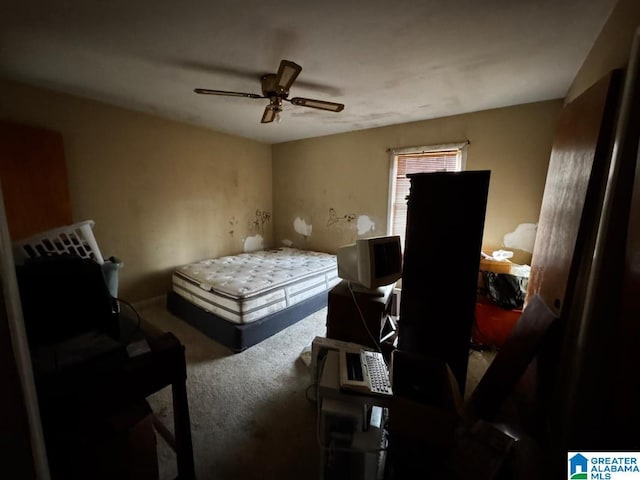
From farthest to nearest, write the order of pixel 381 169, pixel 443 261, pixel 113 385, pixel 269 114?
pixel 381 169 → pixel 269 114 → pixel 443 261 → pixel 113 385

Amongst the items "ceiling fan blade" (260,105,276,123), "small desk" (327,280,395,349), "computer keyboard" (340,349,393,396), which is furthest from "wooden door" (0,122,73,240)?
"computer keyboard" (340,349,393,396)

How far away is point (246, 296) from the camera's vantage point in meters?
2.30

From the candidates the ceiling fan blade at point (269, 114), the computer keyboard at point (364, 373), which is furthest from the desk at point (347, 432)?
the ceiling fan blade at point (269, 114)

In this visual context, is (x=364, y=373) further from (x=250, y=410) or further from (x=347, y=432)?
(x=250, y=410)

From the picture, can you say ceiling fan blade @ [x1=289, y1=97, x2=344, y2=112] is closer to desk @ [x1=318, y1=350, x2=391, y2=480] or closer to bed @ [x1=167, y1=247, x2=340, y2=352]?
bed @ [x1=167, y1=247, x2=340, y2=352]

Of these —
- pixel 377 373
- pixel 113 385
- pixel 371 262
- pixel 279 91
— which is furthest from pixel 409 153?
pixel 113 385

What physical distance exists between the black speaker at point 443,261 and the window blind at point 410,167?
160cm

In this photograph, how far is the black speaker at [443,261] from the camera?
1.36 meters

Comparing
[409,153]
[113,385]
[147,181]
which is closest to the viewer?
[113,385]

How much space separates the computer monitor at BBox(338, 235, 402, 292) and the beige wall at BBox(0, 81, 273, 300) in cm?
264

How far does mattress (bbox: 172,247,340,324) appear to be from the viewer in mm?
2346

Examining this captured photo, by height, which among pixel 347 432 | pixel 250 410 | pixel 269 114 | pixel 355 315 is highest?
pixel 269 114

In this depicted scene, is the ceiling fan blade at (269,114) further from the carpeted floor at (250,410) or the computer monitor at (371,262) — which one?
the carpeted floor at (250,410)

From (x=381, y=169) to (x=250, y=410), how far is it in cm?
312
